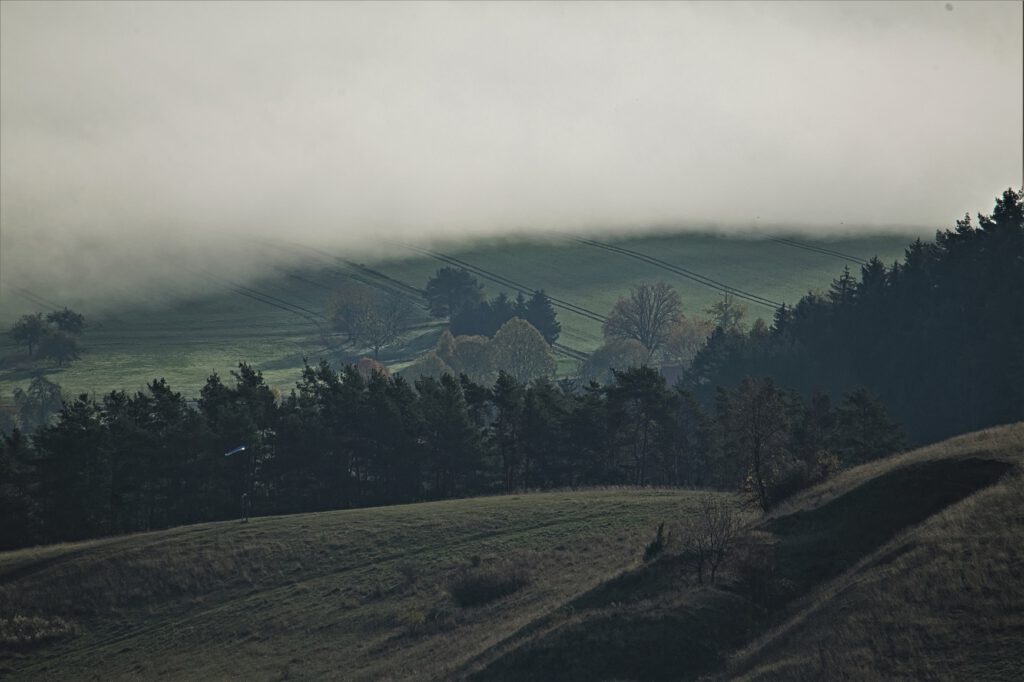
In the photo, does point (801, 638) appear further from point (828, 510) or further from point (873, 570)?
point (828, 510)

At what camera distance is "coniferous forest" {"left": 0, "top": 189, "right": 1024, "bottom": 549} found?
331ft

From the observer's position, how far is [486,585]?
Answer: 232ft

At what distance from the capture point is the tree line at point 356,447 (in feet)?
331

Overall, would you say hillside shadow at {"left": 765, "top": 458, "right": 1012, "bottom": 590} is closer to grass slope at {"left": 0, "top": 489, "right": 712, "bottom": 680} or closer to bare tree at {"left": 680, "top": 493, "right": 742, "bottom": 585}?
bare tree at {"left": 680, "top": 493, "right": 742, "bottom": 585}

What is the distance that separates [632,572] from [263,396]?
211 ft

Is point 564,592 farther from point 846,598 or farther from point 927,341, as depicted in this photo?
point 927,341

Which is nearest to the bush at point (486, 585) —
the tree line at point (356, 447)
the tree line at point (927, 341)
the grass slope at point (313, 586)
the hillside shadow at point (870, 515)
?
the grass slope at point (313, 586)

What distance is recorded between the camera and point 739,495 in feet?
266

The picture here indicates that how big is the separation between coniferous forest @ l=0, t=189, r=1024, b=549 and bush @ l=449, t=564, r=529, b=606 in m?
23.6

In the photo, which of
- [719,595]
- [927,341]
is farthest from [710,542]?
[927,341]

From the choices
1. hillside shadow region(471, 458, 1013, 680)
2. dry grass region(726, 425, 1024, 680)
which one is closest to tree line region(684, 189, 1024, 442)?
hillside shadow region(471, 458, 1013, 680)

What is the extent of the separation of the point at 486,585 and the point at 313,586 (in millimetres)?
14796

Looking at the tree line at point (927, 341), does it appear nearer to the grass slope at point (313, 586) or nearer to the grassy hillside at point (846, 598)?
the grass slope at point (313, 586)

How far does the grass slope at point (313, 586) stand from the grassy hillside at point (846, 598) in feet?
26.6
